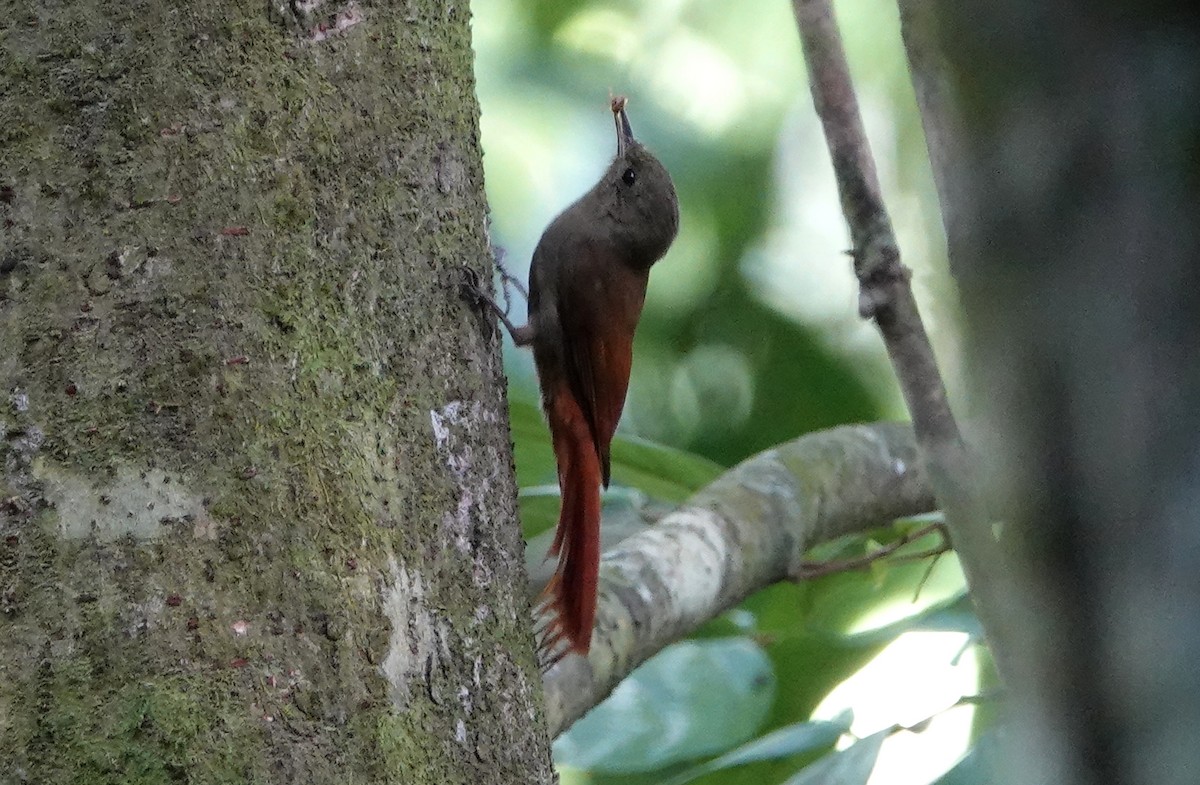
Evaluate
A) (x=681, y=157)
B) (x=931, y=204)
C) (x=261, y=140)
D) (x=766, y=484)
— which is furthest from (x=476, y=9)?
(x=931, y=204)

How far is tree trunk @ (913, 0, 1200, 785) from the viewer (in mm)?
253

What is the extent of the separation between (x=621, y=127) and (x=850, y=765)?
1.70m

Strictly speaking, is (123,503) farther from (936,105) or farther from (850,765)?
(936,105)

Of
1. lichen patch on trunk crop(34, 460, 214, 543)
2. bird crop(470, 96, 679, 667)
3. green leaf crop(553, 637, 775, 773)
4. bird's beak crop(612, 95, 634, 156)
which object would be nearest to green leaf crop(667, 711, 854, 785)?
green leaf crop(553, 637, 775, 773)

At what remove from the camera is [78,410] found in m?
1.07

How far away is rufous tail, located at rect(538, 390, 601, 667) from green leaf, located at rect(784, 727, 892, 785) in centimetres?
45

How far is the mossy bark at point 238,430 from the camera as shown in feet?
3.35

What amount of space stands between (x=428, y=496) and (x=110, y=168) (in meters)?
0.40

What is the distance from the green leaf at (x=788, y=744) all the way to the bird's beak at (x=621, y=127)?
4.48 feet

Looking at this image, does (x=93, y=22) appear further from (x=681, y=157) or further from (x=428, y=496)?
(x=681, y=157)

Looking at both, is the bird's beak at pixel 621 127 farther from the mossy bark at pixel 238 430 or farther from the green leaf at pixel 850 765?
the green leaf at pixel 850 765

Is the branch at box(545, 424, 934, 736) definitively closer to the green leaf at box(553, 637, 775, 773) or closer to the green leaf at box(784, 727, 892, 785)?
the green leaf at box(553, 637, 775, 773)

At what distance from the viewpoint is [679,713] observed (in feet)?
6.50

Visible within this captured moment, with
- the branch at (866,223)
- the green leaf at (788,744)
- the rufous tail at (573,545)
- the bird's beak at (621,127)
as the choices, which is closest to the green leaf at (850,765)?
the green leaf at (788,744)
